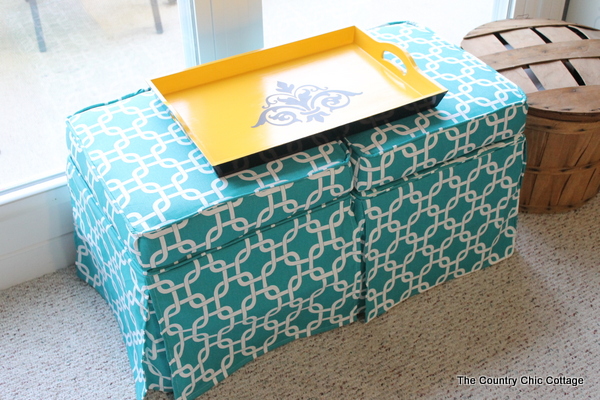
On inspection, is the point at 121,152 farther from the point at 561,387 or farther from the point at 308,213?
the point at 561,387

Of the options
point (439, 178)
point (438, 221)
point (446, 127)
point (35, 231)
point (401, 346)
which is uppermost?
point (446, 127)

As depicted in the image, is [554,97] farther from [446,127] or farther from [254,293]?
[254,293]

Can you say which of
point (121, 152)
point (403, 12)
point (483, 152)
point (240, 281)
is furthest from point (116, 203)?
point (403, 12)

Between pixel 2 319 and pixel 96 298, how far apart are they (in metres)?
0.20

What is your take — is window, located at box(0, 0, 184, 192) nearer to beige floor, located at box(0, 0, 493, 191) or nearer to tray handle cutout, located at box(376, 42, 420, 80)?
beige floor, located at box(0, 0, 493, 191)

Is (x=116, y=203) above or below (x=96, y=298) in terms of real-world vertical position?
above

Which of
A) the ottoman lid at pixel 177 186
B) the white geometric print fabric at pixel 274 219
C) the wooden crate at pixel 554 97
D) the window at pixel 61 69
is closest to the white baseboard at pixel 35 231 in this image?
the window at pixel 61 69

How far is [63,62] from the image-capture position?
138 cm

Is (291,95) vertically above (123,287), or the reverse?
(291,95)

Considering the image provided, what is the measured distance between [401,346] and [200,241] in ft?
1.66

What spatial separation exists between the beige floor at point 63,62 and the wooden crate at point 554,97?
0.55 m

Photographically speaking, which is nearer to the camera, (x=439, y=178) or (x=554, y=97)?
(x=439, y=178)

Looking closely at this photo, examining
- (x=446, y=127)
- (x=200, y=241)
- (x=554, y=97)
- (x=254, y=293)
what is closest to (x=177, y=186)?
(x=200, y=241)

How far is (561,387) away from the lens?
3.98 feet
